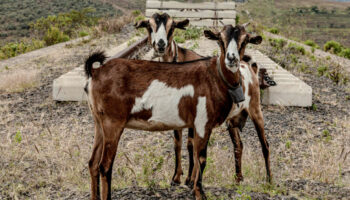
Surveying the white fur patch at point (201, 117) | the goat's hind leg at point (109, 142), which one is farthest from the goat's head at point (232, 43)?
the goat's hind leg at point (109, 142)

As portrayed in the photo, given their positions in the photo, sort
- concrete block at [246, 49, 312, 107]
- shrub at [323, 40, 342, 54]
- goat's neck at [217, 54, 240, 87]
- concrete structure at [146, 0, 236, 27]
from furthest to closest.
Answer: shrub at [323, 40, 342, 54]
concrete structure at [146, 0, 236, 27]
concrete block at [246, 49, 312, 107]
goat's neck at [217, 54, 240, 87]

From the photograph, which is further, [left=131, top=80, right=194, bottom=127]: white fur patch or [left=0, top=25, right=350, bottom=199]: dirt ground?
[left=0, top=25, right=350, bottom=199]: dirt ground

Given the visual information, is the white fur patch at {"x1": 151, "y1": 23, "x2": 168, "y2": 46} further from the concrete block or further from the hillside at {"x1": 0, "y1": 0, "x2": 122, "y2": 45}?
the hillside at {"x1": 0, "y1": 0, "x2": 122, "y2": 45}

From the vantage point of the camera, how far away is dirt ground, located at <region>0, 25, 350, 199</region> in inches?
164

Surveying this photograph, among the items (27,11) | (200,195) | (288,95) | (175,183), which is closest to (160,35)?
(175,183)

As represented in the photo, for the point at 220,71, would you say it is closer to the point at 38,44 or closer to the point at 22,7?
the point at 38,44

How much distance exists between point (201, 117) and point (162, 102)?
0.36 meters

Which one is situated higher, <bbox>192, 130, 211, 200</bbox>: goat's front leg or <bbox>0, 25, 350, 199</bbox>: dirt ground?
<bbox>192, 130, 211, 200</bbox>: goat's front leg

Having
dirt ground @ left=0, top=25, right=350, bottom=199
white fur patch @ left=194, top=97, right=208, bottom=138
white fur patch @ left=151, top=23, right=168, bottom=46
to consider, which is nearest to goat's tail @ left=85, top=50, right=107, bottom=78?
white fur patch @ left=194, top=97, right=208, bottom=138

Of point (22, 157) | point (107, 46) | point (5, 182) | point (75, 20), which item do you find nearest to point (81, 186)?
point (5, 182)

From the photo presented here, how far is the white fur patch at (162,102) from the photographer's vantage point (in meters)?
3.37

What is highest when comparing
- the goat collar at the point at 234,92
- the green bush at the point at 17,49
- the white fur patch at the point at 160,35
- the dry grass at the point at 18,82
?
the white fur patch at the point at 160,35

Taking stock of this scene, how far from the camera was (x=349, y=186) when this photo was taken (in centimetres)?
435

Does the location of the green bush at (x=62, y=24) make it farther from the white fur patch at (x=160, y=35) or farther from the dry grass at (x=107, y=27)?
the white fur patch at (x=160, y=35)
